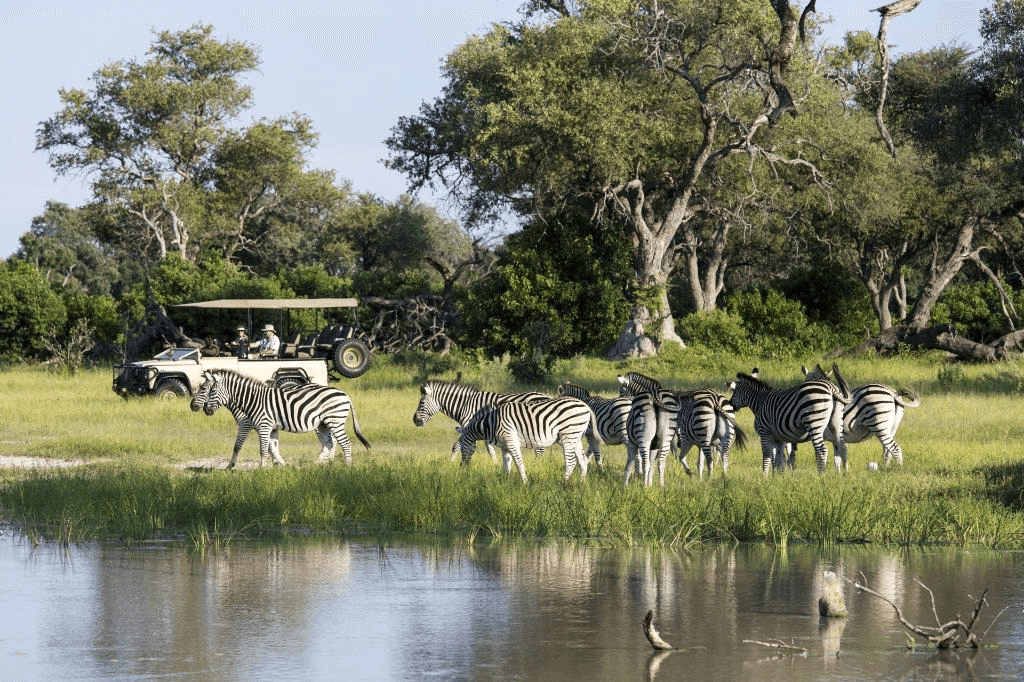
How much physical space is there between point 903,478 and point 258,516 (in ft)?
24.3

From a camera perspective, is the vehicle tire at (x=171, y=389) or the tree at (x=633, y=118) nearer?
the vehicle tire at (x=171, y=389)

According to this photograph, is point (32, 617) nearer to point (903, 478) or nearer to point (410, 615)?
point (410, 615)

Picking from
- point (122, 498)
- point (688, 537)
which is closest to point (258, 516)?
point (122, 498)

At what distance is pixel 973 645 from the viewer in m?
9.35

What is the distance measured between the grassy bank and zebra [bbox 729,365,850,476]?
0.39 meters

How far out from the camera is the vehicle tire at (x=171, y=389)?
30641 millimetres

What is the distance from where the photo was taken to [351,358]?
114 ft

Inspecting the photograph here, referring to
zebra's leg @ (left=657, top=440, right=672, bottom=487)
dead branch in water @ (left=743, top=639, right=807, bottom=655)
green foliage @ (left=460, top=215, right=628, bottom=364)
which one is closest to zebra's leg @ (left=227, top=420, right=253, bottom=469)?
zebra's leg @ (left=657, top=440, right=672, bottom=487)

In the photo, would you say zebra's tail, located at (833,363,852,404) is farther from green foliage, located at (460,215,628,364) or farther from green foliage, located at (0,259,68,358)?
green foliage, located at (0,259,68,358)

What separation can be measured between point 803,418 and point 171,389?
57.1 feet

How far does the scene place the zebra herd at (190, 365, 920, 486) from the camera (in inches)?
648

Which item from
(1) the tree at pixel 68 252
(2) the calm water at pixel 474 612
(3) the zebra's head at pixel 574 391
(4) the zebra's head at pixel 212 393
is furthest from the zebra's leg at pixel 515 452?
(1) the tree at pixel 68 252

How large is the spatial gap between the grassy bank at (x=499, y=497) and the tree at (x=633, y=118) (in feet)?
58.1

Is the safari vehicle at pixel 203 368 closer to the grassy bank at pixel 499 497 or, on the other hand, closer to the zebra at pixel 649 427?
the grassy bank at pixel 499 497
